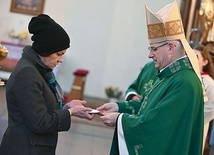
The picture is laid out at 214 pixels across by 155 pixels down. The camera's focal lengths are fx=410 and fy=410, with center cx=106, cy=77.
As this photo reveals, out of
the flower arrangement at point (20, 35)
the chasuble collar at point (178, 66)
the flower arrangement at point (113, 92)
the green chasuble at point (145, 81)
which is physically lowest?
the flower arrangement at point (113, 92)

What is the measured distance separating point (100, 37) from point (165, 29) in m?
6.52

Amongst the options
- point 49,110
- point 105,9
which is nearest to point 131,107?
point 49,110

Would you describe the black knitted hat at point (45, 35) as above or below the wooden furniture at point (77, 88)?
above

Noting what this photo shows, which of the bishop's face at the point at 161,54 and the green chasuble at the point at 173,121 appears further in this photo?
the bishop's face at the point at 161,54

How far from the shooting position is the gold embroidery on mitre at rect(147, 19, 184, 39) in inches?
93.3

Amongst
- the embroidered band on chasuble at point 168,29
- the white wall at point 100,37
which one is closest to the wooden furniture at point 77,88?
the white wall at point 100,37

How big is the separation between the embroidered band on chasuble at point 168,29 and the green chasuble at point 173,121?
2.8 inches

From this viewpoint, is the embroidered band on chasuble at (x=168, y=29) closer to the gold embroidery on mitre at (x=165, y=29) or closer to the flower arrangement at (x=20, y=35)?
the gold embroidery on mitre at (x=165, y=29)

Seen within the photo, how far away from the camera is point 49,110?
2.16 m

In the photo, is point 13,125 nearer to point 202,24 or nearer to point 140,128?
point 140,128

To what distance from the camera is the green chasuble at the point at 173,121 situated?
7.13 ft

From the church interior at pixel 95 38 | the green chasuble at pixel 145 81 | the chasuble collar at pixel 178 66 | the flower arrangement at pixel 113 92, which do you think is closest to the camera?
the chasuble collar at pixel 178 66

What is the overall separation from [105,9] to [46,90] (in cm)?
684

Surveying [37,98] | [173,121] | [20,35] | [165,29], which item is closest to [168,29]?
[165,29]
